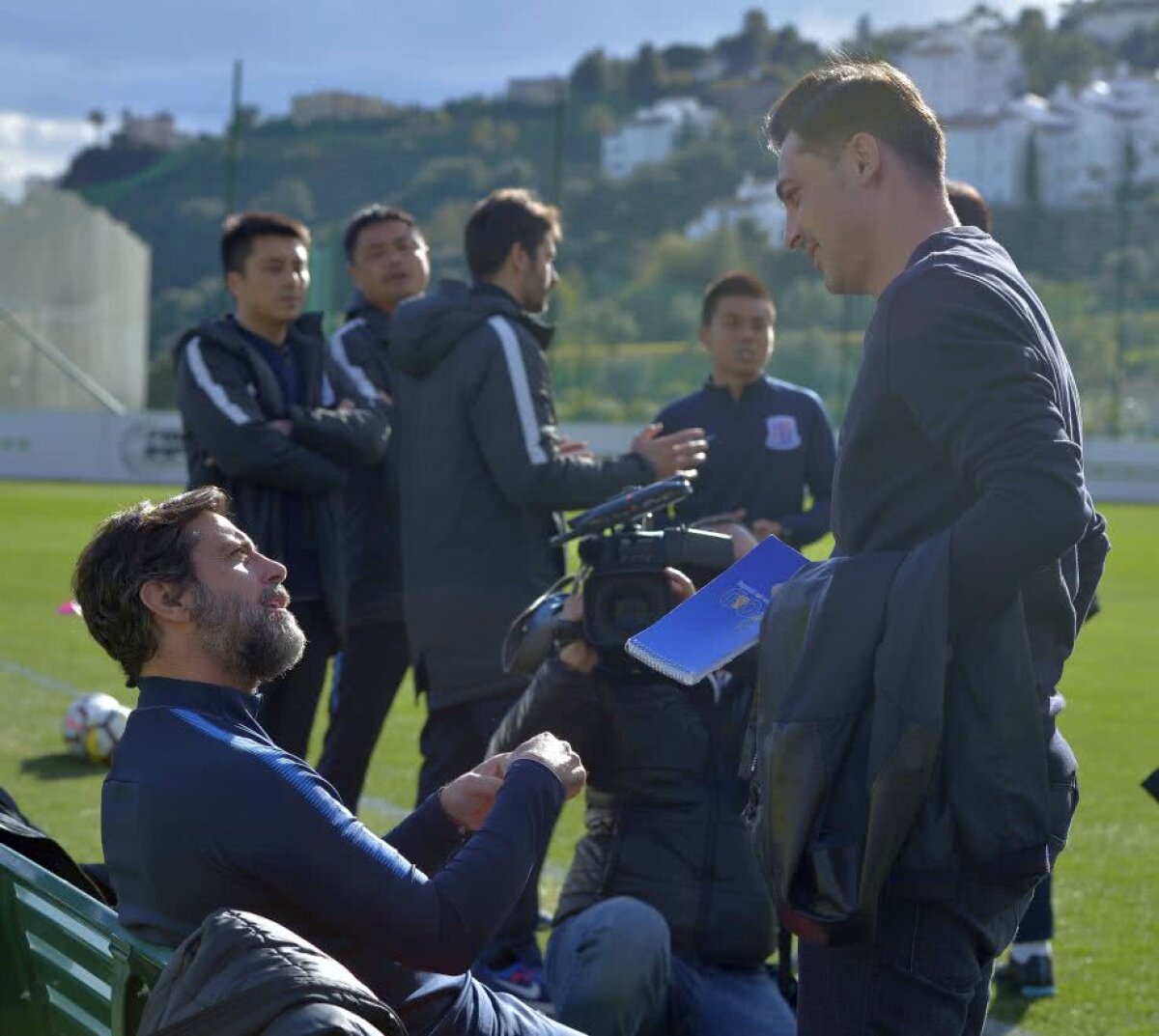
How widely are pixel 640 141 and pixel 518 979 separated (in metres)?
34.2

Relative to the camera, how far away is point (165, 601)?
2.72 metres

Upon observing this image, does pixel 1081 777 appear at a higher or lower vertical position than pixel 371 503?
lower

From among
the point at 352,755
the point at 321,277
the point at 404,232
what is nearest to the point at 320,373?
the point at 404,232

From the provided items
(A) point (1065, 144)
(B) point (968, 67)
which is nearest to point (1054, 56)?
(B) point (968, 67)

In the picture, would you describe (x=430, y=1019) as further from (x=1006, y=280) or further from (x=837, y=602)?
(x=1006, y=280)

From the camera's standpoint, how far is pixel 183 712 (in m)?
2.60

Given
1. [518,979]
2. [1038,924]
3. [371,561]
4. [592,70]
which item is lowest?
[518,979]

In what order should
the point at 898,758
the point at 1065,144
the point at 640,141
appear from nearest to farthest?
1. the point at 898,758
2. the point at 640,141
3. the point at 1065,144

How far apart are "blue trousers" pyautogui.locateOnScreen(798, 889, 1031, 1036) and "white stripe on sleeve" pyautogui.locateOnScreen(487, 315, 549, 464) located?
2.65 metres

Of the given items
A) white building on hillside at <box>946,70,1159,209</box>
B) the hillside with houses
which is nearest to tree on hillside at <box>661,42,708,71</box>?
white building on hillside at <box>946,70,1159,209</box>

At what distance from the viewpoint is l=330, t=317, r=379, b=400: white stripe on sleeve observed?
6059 millimetres

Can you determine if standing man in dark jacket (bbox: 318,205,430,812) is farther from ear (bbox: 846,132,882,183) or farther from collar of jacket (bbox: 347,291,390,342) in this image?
ear (bbox: 846,132,882,183)

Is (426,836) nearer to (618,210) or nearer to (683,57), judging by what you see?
(618,210)

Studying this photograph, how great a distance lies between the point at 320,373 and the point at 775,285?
29.5m
